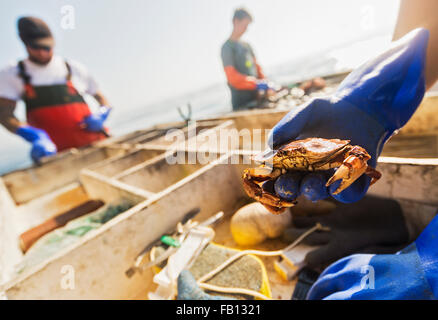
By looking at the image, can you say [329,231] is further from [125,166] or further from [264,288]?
[125,166]

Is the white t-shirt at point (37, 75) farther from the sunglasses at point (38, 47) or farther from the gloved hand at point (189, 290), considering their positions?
the gloved hand at point (189, 290)

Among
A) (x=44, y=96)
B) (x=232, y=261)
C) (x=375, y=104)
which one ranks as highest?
(x=44, y=96)

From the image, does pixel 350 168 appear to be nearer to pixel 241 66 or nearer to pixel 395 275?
pixel 395 275

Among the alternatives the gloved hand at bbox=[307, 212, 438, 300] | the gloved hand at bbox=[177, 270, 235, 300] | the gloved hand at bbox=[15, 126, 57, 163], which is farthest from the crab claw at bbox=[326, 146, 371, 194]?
the gloved hand at bbox=[15, 126, 57, 163]

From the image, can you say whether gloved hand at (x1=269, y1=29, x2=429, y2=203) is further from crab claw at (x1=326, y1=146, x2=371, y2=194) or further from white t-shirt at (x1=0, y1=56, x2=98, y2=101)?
white t-shirt at (x1=0, y1=56, x2=98, y2=101)

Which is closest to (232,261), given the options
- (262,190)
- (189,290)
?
(189,290)

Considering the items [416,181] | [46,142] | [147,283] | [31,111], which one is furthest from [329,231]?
[31,111]

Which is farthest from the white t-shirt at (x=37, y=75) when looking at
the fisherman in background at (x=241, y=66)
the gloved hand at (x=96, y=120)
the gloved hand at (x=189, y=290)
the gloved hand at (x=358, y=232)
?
the gloved hand at (x=358, y=232)
